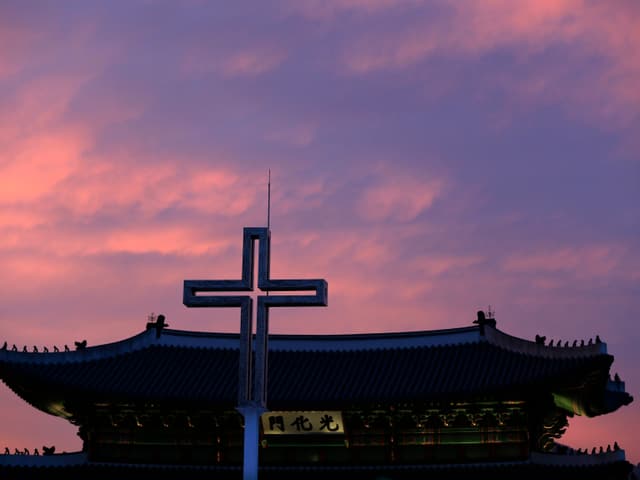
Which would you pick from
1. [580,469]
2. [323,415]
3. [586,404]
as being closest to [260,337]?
[323,415]

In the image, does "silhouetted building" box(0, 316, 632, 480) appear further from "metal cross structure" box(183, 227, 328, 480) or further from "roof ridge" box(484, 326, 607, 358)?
"metal cross structure" box(183, 227, 328, 480)

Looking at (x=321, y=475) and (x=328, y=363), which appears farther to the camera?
(x=328, y=363)

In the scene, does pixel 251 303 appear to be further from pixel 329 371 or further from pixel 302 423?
pixel 329 371

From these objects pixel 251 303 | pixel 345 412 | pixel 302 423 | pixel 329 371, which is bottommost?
pixel 251 303

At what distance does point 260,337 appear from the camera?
24.6m

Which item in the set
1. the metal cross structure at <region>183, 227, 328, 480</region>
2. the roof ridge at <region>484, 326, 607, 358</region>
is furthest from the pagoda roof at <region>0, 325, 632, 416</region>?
the metal cross structure at <region>183, 227, 328, 480</region>

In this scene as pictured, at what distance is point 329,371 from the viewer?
3978 centimetres

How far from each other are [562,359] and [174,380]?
13.2 meters

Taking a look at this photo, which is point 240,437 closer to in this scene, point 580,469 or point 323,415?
point 323,415

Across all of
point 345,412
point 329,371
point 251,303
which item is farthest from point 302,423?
point 251,303

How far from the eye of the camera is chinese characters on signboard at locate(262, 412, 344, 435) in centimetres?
3734

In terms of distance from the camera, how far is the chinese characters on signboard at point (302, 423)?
3734cm

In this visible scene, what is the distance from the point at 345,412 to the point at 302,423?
5.04 feet

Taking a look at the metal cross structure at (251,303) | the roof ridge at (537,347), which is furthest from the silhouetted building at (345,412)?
the metal cross structure at (251,303)
